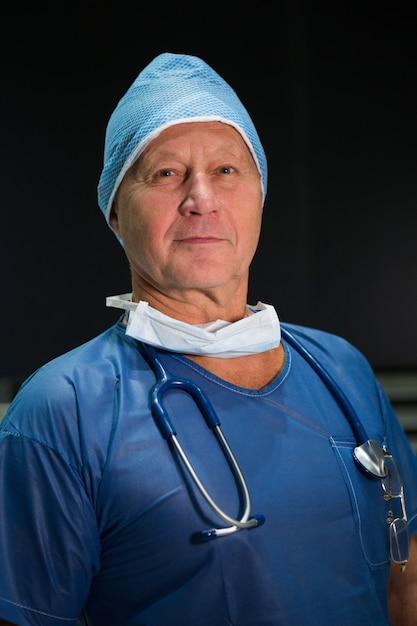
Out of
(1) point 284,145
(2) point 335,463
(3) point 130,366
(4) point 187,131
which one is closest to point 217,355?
(3) point 130,366

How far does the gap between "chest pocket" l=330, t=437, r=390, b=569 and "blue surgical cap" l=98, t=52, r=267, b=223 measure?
0.48m

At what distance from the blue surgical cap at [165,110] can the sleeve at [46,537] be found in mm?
471

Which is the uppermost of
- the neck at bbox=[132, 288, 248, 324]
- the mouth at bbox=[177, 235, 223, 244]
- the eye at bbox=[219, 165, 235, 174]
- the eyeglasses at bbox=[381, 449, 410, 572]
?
the eye at bbox=[219, 165, 235, 174]

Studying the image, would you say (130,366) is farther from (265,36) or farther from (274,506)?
(265,36)

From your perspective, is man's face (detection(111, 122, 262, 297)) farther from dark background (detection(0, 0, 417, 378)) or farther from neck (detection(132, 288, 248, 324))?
dark background (detection(0, 0, 417, 378))

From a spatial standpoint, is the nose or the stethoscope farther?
the nose

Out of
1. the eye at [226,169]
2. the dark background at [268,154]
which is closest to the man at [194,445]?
the eye at [226,169]

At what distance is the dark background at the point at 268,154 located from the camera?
→ 210 centimetres

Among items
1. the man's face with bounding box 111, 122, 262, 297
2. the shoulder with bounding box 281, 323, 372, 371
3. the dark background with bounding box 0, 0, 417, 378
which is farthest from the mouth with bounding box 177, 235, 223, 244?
the dark background with bounding box 0, 0, 417, 378

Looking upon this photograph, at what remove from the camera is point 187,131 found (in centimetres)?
127

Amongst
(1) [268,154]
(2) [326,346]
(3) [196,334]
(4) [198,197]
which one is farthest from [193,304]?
(1) [268,154]

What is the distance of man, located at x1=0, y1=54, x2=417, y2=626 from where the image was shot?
110 cm

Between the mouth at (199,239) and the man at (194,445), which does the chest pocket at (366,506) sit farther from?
the mouth at (199,239)

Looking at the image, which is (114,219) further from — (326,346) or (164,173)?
(326,346)
